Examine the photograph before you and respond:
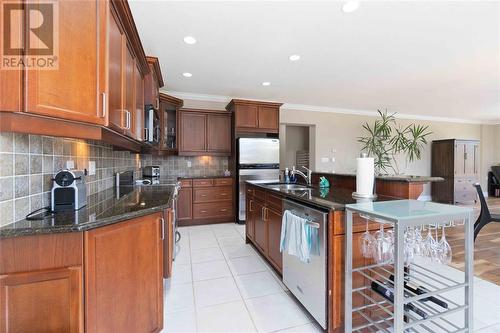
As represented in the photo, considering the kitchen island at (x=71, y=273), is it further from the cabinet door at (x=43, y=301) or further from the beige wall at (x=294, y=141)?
the beige wall at (x=294, y=141)

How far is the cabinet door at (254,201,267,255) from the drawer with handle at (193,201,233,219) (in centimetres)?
168

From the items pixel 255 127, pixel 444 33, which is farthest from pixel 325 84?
pixel 444 33

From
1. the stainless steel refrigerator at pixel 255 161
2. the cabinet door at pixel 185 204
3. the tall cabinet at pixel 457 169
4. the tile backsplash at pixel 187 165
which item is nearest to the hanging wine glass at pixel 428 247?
the stainless steel refrigerator at pixel 255 161

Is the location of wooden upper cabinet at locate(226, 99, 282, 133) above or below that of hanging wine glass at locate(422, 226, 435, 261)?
above

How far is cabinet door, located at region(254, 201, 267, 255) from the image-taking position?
2604 mm

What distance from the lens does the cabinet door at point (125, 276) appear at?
3.51ft

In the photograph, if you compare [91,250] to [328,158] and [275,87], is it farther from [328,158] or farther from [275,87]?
[328,158]

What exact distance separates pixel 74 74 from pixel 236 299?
201 cm

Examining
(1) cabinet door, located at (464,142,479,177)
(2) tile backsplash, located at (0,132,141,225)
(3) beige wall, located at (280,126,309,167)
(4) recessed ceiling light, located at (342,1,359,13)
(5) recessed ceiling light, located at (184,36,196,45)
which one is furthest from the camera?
(3) beige wall, located at (280,126,309,167)

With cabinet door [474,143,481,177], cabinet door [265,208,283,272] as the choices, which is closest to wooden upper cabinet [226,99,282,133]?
cabinet door [265,208,283,272]

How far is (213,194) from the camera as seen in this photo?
4422 mm

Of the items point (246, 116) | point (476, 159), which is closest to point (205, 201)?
point (246, 116)

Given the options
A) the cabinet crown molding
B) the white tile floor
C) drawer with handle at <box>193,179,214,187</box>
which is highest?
the cabinet crown molding

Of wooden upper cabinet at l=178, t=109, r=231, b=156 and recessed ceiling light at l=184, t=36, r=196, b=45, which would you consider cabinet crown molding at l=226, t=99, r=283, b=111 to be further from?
recessed ceiling light at l=184, t=36, r=196, b=45
